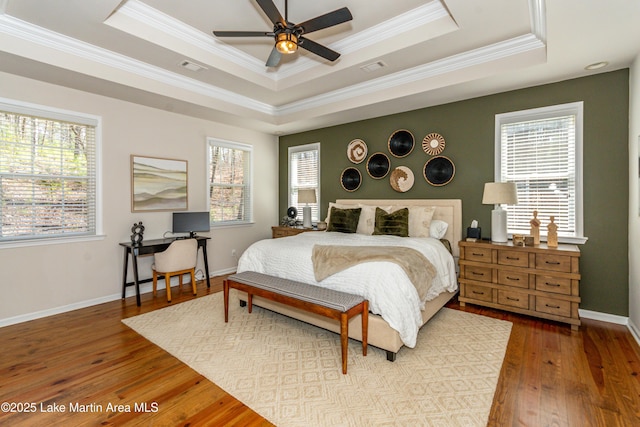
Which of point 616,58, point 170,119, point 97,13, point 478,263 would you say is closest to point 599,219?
point 478,263

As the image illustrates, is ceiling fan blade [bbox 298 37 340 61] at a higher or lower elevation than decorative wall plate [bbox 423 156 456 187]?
higher

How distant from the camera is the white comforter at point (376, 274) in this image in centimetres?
249

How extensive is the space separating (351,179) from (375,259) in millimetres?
2889

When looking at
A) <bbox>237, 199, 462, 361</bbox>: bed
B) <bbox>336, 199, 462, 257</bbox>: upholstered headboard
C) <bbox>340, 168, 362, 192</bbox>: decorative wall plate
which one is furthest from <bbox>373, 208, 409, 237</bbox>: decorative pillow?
<bbox>340, 168, 362, 192</bbox>: decorative wall plate

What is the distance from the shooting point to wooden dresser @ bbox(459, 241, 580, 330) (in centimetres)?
311

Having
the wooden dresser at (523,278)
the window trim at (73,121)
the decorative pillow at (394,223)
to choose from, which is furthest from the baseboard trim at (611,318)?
the window trim at (73,121)

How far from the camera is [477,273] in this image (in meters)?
3.66

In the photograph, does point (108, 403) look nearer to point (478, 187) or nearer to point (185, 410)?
point (185, 410)

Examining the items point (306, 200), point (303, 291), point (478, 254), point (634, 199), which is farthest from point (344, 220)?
point (634, 199)

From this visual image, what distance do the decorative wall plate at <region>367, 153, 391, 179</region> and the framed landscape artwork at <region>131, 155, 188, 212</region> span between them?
3019mm

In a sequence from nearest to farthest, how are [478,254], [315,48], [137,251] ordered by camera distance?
1. [315,48]
2. [478,254]
3. [137,251]

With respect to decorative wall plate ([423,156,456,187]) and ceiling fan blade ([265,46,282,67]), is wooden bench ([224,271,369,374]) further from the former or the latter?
decorative wall plate ([423,156,456,187])

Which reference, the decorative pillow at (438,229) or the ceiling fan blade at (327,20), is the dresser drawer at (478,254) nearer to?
the decorative pillow at (438,229)

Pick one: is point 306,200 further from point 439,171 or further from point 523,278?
point 523,278
